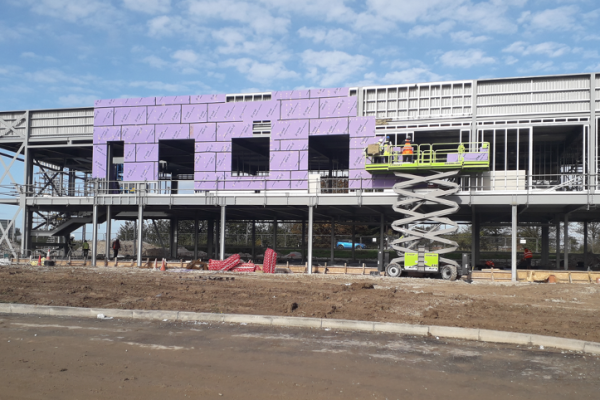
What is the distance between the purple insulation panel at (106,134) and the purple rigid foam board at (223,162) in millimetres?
6789

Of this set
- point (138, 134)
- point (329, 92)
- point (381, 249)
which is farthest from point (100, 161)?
point (381, 249)

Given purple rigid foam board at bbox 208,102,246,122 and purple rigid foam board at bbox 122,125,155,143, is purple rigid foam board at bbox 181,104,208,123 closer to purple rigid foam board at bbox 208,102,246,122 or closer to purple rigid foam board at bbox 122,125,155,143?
purple rigid foam board at bbox 208,102,246,122

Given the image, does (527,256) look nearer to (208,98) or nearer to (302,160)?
(302,160)

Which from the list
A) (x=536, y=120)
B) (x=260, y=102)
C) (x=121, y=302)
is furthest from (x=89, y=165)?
(x=536, y=120)

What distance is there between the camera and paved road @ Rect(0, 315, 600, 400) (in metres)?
6.01

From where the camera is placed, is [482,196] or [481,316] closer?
[481,316]

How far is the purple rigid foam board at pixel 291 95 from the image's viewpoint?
27.0m

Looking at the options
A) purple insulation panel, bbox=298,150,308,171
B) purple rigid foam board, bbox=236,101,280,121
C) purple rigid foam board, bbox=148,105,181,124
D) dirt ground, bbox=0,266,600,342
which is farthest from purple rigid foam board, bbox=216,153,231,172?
dirt ground, bbox=0,266,600,342

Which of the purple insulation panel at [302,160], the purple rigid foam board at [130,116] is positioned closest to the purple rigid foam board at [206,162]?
the purple rigid foam board at [130,116]

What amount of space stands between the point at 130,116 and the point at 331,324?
23981 millimetres

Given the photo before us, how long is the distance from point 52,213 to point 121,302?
87.0 ft

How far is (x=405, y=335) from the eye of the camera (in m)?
9.35

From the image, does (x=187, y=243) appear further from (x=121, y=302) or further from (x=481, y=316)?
(x=481, y=316)

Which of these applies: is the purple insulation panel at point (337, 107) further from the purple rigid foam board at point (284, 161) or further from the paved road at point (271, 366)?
the paved road at point (271, 366)
